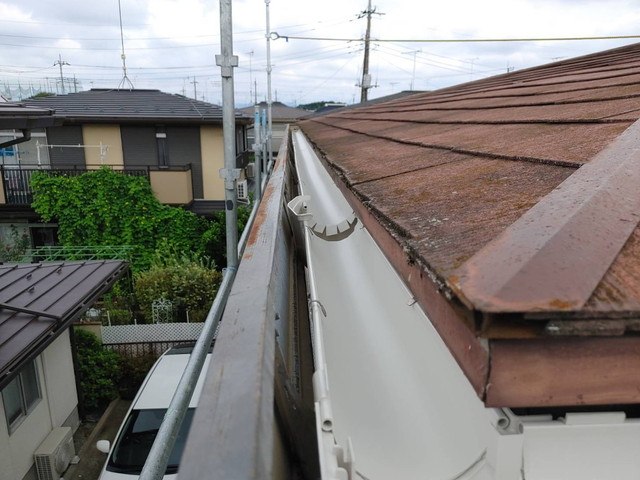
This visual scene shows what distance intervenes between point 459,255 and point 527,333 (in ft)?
0.70

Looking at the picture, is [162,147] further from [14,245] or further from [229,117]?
[229,117]

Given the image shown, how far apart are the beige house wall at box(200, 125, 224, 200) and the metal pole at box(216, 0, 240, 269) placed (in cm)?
955

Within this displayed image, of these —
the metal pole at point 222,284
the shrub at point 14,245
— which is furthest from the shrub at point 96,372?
the shrub at point 14,245

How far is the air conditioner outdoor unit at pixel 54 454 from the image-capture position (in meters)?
5.71

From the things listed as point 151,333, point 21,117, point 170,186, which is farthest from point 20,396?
point 170,186

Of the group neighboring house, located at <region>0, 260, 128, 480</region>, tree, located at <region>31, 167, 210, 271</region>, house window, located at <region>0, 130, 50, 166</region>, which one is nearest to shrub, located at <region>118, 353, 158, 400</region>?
neighboring house, located at <region>0, 260, 128, 480</region>

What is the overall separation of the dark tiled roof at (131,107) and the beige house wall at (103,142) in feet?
1.42

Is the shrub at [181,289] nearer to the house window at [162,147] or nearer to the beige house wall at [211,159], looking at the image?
the beige house wall at [211,159]

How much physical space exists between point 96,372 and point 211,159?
7710 millimetres

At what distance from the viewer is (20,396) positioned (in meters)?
5.59

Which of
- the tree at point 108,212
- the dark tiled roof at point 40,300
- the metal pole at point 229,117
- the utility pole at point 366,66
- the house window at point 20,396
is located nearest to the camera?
the metal pole at point 229,117

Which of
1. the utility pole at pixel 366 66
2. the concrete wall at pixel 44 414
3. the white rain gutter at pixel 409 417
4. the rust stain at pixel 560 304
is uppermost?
the utility pole at pixel 366 66

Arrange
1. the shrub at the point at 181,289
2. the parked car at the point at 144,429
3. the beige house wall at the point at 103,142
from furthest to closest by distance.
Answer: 1. the beige house wall at the point at 103,142
2. the shrub at the point at 181,289
3. the parked car at the point at 144,429

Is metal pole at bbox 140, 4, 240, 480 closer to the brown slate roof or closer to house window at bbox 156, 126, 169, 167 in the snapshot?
the brown slate roof
